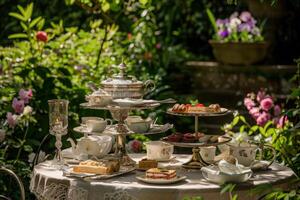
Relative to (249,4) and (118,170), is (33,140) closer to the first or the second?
(118,170)

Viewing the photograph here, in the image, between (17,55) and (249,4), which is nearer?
(17,55)

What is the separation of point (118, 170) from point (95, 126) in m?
0.27

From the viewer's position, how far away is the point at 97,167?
3.74 m

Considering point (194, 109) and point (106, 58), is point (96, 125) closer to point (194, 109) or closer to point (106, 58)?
point (194, 109)

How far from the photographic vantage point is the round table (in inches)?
138

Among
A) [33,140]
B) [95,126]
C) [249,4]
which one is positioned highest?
[249,4]

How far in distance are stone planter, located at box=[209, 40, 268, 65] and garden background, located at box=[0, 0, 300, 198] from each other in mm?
110

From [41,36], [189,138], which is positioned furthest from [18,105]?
[189,138]

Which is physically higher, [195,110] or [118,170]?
[195,110]

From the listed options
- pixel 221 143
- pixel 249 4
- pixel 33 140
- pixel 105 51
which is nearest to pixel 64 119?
pixel 221 143

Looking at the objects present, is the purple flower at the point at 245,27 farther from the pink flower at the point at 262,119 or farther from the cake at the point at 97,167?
the cake at the point at 97,167

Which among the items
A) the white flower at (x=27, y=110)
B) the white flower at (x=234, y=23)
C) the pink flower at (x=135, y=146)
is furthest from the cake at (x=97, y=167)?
the white flower at (x=234, y=23)

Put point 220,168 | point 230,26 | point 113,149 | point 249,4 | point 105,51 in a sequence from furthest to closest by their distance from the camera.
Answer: point 249,4, point 230,26, point 105,51, point 113,149, point 220,168

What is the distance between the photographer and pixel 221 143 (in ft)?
12.7
